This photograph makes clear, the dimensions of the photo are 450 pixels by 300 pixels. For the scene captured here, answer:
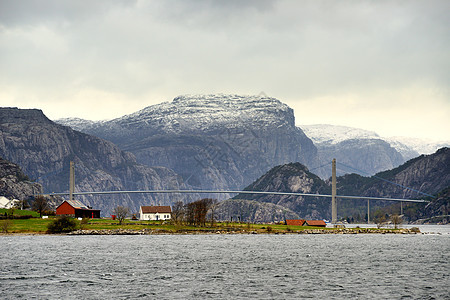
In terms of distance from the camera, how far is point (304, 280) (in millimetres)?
72062

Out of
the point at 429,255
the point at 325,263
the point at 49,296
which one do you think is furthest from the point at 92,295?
the point at 429,255

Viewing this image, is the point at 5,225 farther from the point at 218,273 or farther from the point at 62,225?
the point at 218,273

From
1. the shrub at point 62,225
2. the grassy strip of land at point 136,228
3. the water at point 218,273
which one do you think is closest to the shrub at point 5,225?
the grassy strip of land at point 136,228

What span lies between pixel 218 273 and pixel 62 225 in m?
95.2

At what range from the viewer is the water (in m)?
62.0

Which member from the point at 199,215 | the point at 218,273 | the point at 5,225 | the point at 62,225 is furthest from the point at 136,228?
the point at 218,273

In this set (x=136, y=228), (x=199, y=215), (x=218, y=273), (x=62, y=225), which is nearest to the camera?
(x=218, y=273)

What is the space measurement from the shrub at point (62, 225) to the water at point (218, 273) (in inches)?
1721

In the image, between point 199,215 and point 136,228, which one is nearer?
point 136,228

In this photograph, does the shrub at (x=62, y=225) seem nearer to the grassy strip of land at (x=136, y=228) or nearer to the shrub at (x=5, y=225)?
the grassy strip of land at (x=136, y=228)

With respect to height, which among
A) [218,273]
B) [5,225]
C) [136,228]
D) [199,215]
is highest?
[199,215]

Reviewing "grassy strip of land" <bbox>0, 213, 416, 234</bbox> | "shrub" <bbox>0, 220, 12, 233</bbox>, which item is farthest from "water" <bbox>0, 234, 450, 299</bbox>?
"grassy strip of land" <bbox>0, 213, 416, 234</bbox>

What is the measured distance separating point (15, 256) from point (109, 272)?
86.0 feet

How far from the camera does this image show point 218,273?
7819 centimetres
